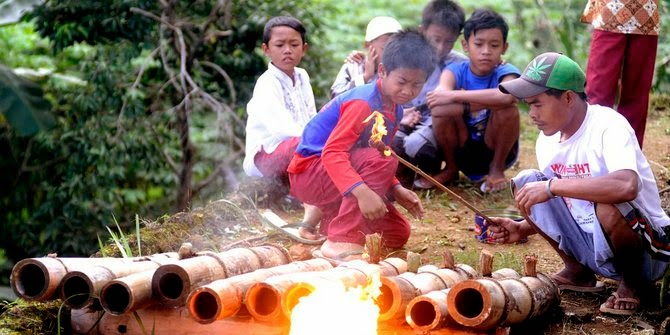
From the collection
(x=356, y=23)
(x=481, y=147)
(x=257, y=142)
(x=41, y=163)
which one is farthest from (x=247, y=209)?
(x=356, y=23)

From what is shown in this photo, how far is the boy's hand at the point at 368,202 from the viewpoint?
4605 millimetres

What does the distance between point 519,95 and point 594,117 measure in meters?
0.36

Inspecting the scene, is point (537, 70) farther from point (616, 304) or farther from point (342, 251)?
point (342, 251)

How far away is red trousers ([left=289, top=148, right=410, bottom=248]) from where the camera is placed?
481 centimetres

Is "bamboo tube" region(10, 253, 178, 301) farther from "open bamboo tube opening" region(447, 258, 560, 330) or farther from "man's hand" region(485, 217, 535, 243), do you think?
"man's hand" region(485, 217, 535, 243)

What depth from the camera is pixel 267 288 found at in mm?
3682

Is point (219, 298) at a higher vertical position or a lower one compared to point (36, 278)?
higher

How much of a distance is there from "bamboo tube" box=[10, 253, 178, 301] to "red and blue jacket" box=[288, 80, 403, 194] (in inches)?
53.5

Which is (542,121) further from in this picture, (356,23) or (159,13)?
(356,23)

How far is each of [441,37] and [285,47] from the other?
1.30 metres

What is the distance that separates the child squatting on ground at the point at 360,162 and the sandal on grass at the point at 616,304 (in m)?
1.17

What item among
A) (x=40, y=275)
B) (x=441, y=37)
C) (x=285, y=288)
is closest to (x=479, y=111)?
(x=441, y=37)

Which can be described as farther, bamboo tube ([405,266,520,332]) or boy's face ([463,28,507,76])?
boy's face ([463,28,507,76])

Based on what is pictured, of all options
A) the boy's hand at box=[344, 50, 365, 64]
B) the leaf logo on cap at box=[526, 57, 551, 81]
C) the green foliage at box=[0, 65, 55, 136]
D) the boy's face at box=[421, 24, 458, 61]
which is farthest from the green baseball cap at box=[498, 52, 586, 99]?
the green foliage at box=[0, 65, 55, 136]
